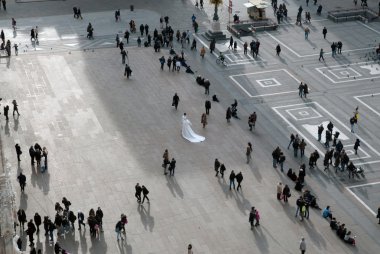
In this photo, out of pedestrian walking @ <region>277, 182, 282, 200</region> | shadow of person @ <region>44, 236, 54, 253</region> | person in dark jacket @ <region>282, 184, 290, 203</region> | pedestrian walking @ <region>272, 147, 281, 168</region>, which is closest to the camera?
shadow of person @ <region>44, 236, 54, 253</region>

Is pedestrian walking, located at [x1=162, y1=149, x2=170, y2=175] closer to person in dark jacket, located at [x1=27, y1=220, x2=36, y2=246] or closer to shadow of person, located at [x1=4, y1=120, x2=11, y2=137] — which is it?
person in dark jacket, located at [x1=27, y1=220, x2=36, y2=246]

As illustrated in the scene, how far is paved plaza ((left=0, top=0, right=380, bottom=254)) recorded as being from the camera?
157 feet

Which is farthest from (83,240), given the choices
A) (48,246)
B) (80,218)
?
(48,246)

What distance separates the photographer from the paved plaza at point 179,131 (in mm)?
48000

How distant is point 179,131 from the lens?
6078cm

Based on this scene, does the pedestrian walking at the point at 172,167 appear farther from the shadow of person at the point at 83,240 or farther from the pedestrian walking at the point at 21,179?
the pedestrian walking at the point at 21,179

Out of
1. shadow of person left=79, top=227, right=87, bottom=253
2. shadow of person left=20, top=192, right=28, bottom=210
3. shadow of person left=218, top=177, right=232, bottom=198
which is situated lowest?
shadow of person left=218, top=177, right=232, bottom=198

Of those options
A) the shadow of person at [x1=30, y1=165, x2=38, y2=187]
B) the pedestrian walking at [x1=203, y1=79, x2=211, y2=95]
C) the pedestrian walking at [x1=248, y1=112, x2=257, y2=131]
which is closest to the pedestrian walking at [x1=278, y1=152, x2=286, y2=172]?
the pedestrian walking at [x1=248, y1=112, x2=257, y2=131]

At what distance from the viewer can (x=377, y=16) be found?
89062mm

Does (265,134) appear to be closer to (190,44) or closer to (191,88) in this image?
(191,88)

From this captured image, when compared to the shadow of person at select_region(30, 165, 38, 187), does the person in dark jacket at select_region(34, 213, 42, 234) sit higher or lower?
higher

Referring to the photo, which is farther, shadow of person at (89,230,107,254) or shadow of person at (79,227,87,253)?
shadow of person at (79,227,87,253)

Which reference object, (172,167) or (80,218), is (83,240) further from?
(172,167)

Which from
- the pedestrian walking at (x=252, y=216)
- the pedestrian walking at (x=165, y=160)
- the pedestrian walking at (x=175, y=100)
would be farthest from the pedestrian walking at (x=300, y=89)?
the pedestrian walking at (x=252, y=216)
